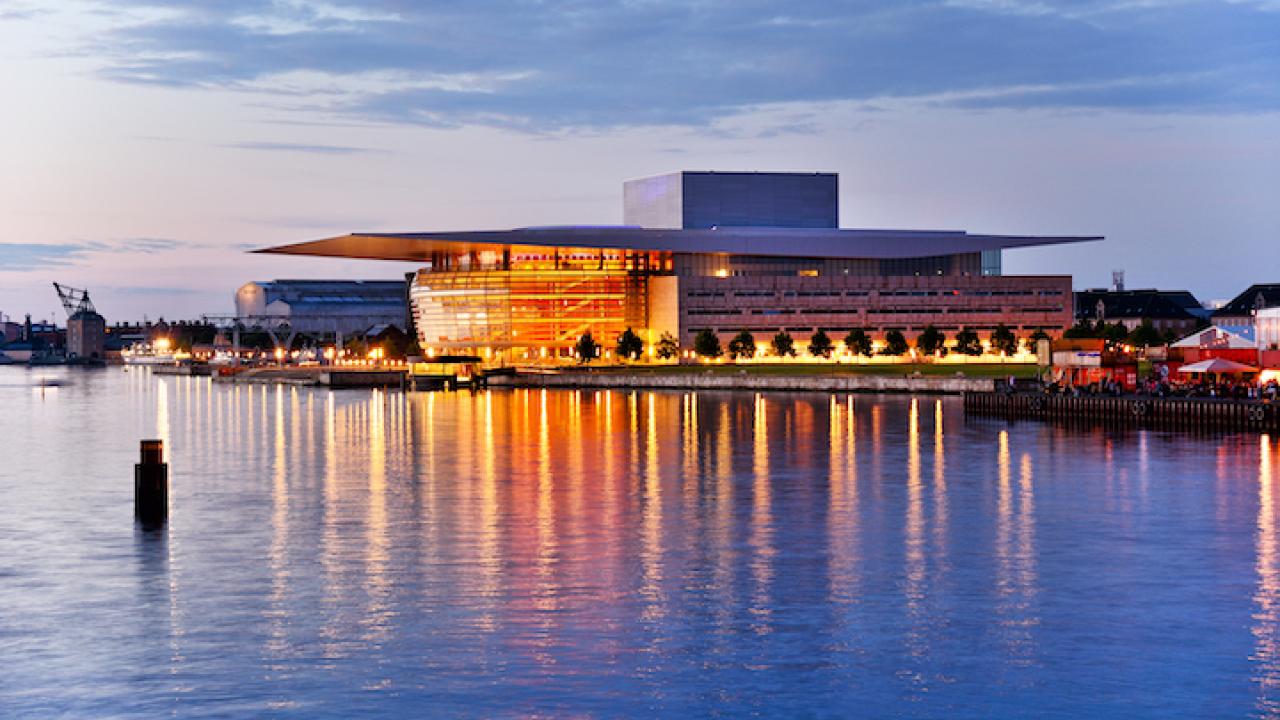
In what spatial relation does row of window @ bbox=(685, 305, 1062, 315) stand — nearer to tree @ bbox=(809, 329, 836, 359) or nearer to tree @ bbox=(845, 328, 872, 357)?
tree @ bbox=(809, 329, 836, 359)

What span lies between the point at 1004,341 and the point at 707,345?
25.5 metres

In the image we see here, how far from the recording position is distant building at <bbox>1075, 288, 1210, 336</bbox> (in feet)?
547

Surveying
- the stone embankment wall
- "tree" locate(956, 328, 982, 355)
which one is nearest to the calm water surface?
the stone embankment wall

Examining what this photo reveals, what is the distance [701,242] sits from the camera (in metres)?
139

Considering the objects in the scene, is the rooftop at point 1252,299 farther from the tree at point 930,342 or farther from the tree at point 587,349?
Result: the tree at point 587,349

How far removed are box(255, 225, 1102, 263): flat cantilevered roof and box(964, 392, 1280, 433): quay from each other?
66.3 metres

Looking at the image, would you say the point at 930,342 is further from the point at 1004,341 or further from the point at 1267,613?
the point at 1267,613

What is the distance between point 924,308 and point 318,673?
125062 millimetres

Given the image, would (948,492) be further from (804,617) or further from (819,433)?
(819,433)

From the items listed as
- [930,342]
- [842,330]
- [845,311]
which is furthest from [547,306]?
[930,342]

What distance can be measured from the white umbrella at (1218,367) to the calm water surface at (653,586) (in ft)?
56.9

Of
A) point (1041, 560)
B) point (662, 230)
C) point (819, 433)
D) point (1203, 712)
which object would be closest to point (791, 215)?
point (662, 230)

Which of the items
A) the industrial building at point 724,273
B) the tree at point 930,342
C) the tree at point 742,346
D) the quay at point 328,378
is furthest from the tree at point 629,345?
the tree at point 930,342

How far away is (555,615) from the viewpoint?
21.2 meters
